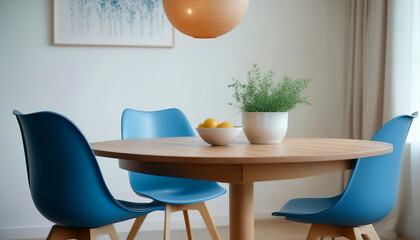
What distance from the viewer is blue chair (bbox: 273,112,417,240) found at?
186 centimetres

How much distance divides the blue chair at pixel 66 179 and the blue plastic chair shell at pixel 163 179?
0.52 meters

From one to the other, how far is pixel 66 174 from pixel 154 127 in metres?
1.20

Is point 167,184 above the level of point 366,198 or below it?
below

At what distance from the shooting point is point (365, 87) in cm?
357

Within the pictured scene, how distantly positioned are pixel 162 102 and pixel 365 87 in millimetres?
1577

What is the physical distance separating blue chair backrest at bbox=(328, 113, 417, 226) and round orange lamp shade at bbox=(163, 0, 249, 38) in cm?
81

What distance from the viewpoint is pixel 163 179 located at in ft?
8.90

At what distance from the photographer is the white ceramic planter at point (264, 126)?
189cm

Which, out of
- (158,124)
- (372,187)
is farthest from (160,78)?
(372,187)

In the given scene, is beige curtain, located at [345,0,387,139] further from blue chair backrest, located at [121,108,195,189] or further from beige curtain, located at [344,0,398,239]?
blue chair backrest, located at [121,108,195,189]

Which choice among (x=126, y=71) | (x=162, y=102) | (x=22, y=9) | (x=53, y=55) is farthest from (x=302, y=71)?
(x=22, y=9)

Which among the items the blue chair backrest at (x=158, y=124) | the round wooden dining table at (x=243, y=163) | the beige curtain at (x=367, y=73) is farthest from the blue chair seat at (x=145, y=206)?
the beige curtain at (x=367, y=73)

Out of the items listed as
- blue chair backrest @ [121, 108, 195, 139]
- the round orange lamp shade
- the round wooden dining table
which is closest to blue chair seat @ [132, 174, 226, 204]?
blue chair backrest @ [121, 108, 195, 139]

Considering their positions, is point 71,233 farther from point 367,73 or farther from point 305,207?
point 367,73
